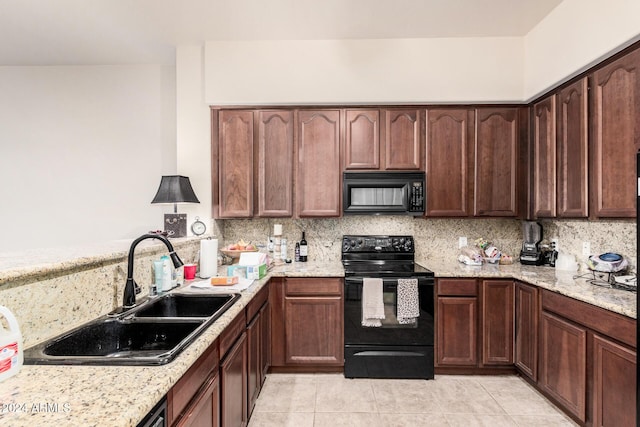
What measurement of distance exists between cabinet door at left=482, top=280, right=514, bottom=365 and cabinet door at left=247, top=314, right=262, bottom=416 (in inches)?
71.8

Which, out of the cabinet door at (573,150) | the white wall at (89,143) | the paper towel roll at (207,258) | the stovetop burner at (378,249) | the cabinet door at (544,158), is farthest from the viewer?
the white wall at (89,143)

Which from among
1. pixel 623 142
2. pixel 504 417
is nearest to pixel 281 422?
pixel 504 417

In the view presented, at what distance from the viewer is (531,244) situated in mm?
3107

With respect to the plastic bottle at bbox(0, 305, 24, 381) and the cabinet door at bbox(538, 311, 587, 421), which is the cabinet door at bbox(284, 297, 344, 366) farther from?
the plastic bottle at bbox(0, 305, 24, 381)

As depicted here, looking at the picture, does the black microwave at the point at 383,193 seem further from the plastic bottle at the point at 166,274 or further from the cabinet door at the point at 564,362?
the plastic bottle at the point at 166,274

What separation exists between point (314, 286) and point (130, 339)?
4.96 feet

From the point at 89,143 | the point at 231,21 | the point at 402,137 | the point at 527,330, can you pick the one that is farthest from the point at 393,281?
the point at 89,143

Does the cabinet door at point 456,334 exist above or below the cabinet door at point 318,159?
below

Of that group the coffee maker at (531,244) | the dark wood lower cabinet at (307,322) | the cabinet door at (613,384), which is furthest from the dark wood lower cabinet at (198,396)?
the coffee maker at (531,244)

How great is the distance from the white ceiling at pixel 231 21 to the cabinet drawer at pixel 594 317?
7.05 feet

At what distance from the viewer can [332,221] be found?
11.2 feet

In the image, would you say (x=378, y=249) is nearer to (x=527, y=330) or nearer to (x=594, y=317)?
(x=527, y=330)

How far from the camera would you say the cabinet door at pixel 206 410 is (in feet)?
3.88

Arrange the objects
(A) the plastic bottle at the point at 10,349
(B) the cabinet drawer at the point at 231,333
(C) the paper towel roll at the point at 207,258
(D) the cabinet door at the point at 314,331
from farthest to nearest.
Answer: (D) the cabinet door at the point at 314,331 → (C) the paper towel roll at the point at 207,258 → (B) the cabinet drawer at the point at 231,333 → (A) the plastic bottle at the point at 10,349
